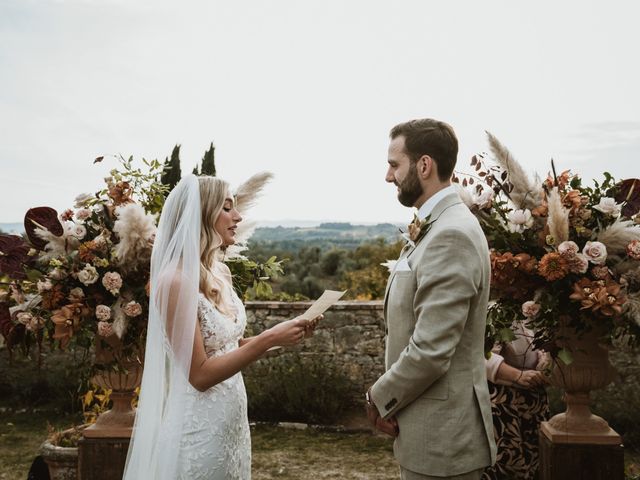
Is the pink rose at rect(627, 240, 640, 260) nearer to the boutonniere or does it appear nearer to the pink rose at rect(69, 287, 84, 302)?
the boutonniere

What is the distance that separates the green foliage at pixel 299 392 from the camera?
729cm

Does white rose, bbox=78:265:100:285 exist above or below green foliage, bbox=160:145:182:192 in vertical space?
below

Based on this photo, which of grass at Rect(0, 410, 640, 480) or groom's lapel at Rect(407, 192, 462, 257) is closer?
groom's lapel at Rect(407, 192, 462, 257)

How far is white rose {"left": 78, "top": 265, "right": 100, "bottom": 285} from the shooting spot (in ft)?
10.9

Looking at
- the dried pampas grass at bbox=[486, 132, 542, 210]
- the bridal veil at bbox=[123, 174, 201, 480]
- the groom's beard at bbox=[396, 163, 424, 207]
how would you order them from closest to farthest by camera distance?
the groom's beard at bbox=[396, 163, 424, 207]
the bridal veil at bbox=[123, 174, 201, 480]
the dried pampas grass at bbox=[486, 132, 542, 210]

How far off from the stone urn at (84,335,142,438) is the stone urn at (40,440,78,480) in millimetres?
811

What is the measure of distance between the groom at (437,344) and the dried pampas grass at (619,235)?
1.01m

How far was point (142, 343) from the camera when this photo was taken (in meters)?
3.54

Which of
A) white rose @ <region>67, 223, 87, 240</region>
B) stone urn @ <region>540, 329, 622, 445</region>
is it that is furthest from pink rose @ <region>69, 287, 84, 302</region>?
stone urn @ <region>540, 329, 622, 445</region>

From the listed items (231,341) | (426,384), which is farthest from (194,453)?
(426,384)

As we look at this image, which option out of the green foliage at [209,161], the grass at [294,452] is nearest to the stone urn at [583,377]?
the grass at [294,452]

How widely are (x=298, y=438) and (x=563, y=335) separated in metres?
4.25

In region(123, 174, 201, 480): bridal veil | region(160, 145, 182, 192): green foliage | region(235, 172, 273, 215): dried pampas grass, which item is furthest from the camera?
region(160, 145, 182, 192): green foliage

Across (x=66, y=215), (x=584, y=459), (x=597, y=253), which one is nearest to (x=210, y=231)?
(x=66, y=215)
